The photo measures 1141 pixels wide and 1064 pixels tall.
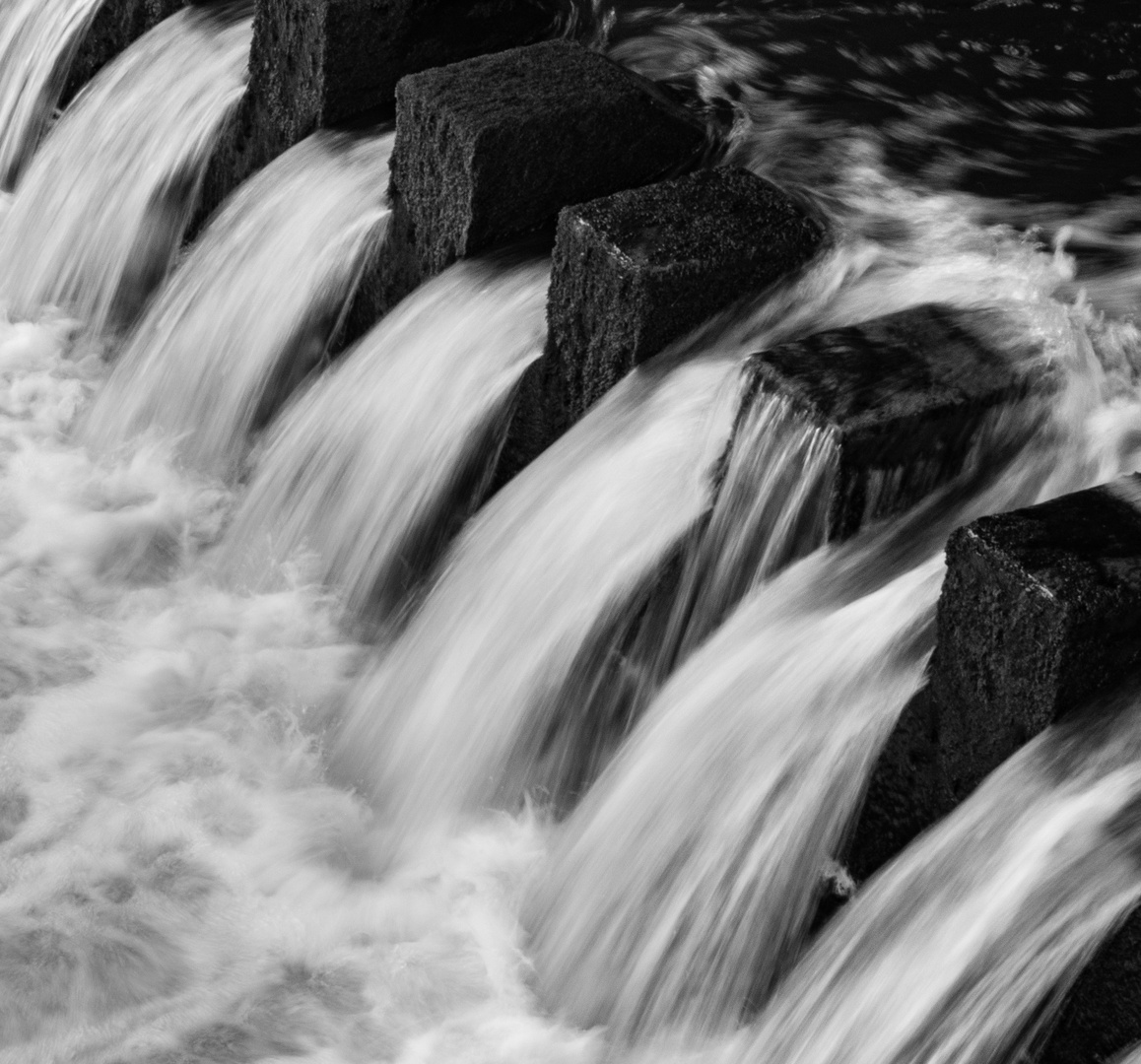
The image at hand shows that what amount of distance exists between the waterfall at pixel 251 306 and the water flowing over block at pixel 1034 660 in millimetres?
2381

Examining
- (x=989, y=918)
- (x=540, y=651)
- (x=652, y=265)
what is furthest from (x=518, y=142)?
(x=989, y=918)

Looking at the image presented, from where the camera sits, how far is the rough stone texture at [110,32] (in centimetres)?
591

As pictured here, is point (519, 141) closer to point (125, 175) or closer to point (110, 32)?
point (125, 175)

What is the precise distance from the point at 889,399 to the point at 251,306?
2.32 meters

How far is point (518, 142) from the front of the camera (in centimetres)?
411

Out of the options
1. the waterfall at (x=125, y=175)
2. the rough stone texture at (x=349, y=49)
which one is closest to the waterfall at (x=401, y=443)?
the rough stone texture at (x=349, y=49)

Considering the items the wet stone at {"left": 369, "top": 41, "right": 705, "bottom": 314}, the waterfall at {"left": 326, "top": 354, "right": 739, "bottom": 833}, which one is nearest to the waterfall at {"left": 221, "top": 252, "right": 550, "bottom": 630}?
the wet stone at {"left": 369, "top": 41, "right": 705, "bottom": 314}

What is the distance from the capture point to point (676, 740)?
10.7ft

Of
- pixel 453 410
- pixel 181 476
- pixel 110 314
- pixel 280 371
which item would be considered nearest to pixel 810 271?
pixel 453 410

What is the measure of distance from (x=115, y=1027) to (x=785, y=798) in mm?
1319

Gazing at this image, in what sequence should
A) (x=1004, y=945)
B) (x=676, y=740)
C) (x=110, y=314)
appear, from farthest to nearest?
(x=110, y=314), (x=676, y=740), (x=1004, y=945)

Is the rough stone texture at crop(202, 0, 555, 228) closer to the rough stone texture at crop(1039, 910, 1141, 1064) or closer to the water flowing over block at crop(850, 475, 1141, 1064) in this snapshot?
the water flowing over block at crop(850, 475, 1141, 1064)

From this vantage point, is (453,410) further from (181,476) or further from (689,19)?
(689,19)

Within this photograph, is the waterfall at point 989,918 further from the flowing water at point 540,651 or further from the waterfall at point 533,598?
the waterfall at point 533,598
